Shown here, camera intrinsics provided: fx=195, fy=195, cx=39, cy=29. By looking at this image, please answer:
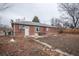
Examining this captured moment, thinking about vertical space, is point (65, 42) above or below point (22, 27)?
below

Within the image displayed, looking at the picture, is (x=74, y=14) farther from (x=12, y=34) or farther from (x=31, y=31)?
(x=12, y=34)

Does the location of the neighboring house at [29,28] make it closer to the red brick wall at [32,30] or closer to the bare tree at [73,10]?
the red brick wall at [32,30]

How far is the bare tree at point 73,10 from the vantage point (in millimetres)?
2547

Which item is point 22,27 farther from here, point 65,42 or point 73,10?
point 73,10

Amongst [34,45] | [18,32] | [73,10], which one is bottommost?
[34,45]

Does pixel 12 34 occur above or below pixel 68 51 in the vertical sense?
above

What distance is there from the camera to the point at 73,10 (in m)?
2.56

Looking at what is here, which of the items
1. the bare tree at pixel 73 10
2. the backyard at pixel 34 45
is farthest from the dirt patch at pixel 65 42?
the bare tree at pixel 73 10

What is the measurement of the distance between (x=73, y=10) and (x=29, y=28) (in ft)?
2.06

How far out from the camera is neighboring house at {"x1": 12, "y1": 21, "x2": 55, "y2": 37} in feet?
8.42

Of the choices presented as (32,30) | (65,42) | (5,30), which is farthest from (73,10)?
(5,30)

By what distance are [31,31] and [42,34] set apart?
0.50ft

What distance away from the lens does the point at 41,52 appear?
2.56 metres

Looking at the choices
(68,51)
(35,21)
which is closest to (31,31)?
(35,21)
